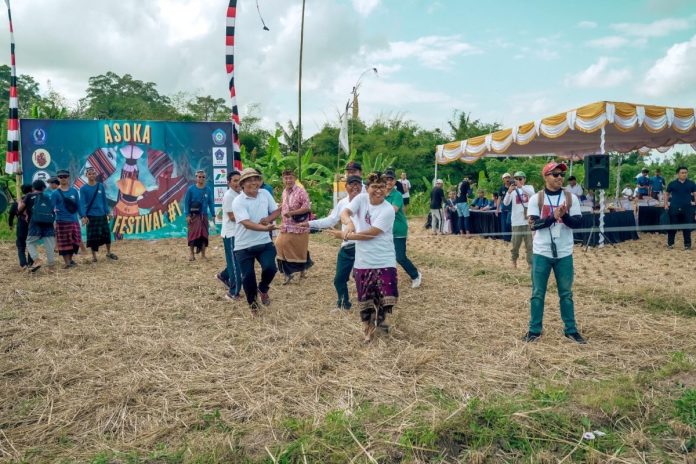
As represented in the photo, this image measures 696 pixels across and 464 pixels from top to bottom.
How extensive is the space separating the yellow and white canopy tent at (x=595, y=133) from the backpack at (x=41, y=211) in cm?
1011

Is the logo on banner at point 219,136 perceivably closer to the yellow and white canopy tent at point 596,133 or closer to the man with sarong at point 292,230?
the yellow and white canopy tent at point 596,133

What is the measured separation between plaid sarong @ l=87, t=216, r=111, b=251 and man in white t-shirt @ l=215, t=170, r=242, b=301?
12.2ft

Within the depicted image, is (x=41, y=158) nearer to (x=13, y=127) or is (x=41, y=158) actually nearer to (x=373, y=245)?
(x=13, y=127)

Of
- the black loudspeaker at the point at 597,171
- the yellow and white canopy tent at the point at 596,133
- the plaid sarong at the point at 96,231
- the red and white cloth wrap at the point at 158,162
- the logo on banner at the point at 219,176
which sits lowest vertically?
the plaid sarong at the point at 96,231

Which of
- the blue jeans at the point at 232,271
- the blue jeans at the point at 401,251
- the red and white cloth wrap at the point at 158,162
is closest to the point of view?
the blue jeans at the point at 232,271

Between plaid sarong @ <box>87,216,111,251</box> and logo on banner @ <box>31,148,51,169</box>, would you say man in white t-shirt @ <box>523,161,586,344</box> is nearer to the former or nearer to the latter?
plaid sarong @ <box>87,216,111,251</box>

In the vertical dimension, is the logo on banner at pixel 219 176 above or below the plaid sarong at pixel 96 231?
above

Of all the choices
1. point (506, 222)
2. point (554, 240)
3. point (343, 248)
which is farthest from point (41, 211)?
point (506, 222)

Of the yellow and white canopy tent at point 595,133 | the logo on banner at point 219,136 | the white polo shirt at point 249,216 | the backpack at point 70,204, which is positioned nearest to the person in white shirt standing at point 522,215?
the yellow and white canopy tent at point 595,133

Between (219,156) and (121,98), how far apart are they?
91.1ft

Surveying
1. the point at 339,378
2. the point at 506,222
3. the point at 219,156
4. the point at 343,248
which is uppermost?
the point at 219,156

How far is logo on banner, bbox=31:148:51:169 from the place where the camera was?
541 inches

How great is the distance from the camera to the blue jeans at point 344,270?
6.41 meters

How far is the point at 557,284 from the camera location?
5219 mm
